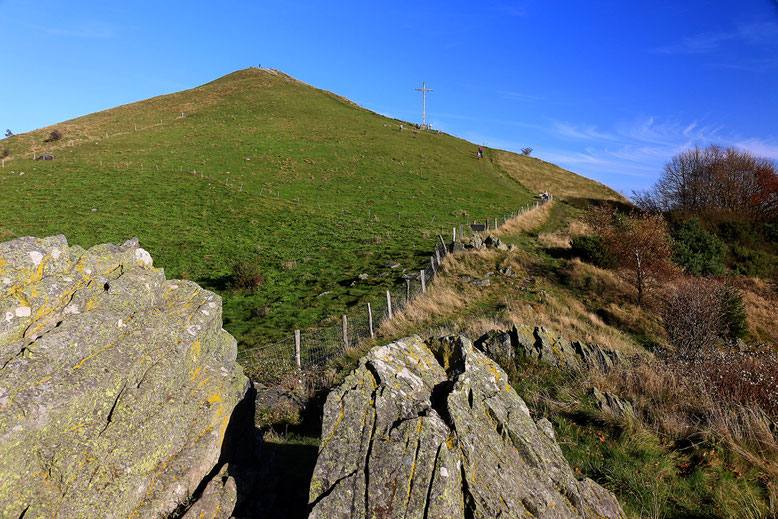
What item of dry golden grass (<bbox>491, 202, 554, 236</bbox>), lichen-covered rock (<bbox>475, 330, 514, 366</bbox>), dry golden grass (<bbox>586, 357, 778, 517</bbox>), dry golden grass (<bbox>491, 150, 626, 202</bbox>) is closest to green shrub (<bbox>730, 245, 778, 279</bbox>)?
dry golden grass (<bbox>491, 202, 554, 236</bbox>)

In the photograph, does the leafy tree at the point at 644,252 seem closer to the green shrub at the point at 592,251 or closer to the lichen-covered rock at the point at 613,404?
the green shrub at the point at 592,251

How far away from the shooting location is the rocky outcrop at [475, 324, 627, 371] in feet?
32.5

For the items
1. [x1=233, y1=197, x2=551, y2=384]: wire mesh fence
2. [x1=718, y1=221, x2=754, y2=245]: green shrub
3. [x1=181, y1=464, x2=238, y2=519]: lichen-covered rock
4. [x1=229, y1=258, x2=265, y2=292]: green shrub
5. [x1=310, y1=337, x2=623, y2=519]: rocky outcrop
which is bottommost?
[x1=233, y1=197, x2=551, y2=384]: wire mesh fence

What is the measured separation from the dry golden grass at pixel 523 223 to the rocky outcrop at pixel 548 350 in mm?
22526

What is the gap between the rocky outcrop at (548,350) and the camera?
9.91 meters

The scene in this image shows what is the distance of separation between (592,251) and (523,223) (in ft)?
42.5

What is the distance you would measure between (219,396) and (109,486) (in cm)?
178

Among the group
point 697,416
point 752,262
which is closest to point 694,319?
point 697,416

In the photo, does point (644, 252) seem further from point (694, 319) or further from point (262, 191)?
point (262, 191)

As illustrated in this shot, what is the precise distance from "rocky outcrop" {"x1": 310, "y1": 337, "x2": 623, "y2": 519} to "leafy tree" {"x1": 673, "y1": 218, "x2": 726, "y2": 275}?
2661 cm

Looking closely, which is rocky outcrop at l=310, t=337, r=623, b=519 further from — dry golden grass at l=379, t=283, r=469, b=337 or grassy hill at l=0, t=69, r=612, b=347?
grassy hill at l=0, t=69, r=612, b=347

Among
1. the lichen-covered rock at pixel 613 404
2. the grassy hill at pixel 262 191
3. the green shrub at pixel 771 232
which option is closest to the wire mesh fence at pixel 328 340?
the grassy hill at pixel 262 191

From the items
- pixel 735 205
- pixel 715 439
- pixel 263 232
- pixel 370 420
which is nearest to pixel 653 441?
pixel 715 439

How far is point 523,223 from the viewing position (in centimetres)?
3838
